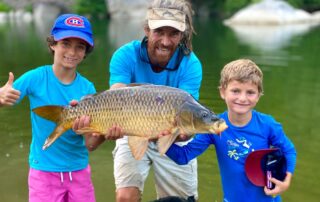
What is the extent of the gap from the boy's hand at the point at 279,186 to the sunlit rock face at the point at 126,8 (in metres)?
54.9

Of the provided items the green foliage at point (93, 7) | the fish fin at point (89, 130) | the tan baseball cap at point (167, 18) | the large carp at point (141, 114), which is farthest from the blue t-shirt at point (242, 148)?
the green foliage at point (93, 7)

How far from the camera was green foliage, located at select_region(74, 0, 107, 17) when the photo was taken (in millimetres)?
60219

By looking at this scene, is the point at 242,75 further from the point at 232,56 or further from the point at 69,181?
the point at 232,56

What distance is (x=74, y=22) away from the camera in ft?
11.8

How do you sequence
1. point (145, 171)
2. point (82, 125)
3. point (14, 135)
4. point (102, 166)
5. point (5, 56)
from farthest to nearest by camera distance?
point (5, 56), point (14, 135), point (102, 166), point (145, 171), point (82, 125)

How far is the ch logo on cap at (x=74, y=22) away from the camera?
357 centimetres

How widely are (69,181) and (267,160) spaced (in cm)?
154

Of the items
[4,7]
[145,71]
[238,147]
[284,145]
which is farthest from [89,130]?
[4,7]

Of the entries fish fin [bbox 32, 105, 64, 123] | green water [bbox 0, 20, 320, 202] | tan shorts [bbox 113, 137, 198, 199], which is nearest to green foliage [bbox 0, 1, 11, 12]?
green water [bbox 0, 20, 320, 202]

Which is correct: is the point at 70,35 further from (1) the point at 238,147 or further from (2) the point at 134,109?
(1) the point at 238,147

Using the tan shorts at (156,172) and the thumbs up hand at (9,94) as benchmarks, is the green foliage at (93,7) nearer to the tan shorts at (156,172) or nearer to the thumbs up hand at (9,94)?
the tan shorts at (156,172)

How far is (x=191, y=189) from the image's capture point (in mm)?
4508

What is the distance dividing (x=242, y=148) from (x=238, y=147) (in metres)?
0.03

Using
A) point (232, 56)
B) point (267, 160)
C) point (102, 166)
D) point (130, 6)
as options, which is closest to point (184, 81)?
point (267, 160)
